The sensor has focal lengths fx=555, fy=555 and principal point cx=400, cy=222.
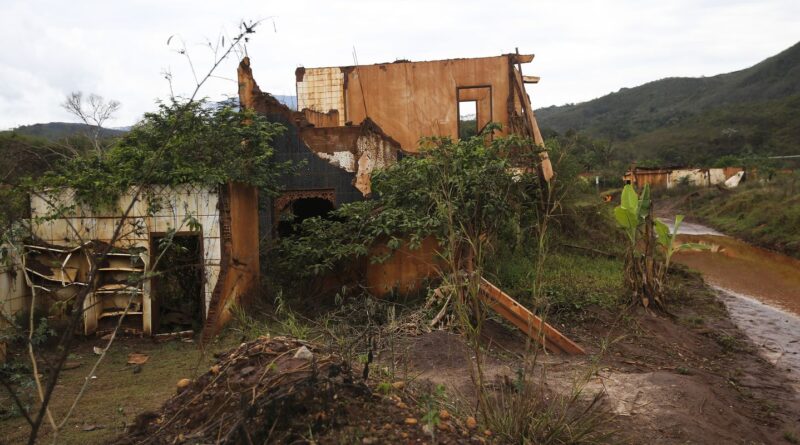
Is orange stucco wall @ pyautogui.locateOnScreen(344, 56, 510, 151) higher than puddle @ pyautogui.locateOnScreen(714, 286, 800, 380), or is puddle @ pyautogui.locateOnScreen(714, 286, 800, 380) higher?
orange stucco wall @ pyautogui.locateOnScreen(344, 56, 510, 151)

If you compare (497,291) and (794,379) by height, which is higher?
(497,291)

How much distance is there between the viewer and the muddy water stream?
27.3 feet

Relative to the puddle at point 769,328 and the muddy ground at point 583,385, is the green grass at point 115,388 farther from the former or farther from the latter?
the puddle at point 769,328

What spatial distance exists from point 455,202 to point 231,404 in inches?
187

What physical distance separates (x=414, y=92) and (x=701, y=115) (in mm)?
51885

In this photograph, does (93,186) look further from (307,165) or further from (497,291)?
(497,291)

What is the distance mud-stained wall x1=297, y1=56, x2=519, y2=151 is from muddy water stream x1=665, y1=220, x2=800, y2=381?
6.38m

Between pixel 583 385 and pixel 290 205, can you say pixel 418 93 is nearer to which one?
pixel 290 205

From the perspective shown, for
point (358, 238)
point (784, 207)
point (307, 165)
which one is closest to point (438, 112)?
point (307, 165)

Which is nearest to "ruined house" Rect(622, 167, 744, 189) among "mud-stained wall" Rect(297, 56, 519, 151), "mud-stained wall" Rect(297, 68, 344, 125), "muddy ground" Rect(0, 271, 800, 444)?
"mud-stained wall" Rect(297, 56, 519, 151)

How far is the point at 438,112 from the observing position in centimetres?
1309

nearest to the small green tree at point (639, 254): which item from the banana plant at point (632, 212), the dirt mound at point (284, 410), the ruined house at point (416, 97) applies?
the banana plant at point (632, 212)

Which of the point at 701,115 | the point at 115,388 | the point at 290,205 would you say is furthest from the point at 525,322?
the point at 701,115

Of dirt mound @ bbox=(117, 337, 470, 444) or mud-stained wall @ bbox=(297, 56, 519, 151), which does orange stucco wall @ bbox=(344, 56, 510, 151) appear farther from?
dirt mound @ bbox=(117, 337, 470, 444)
